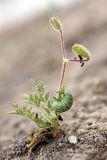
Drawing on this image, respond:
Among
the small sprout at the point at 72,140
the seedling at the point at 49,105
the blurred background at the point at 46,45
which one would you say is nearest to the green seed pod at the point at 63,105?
the seedling at the point at 49,105

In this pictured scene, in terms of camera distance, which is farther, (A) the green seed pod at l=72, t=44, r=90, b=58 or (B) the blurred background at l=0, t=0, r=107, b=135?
(B) the blurred background at l=0, t=0, r=107, b=135

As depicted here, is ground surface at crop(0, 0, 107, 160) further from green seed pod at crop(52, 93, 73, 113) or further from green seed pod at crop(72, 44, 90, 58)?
green seed pod at crop(72, 44, 90, 58)

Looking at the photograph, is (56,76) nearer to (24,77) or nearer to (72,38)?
(24,77)

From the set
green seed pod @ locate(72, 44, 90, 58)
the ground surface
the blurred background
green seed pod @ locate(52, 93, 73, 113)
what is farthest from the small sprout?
the blurred background

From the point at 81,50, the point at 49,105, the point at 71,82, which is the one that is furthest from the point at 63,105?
the point at 71,82

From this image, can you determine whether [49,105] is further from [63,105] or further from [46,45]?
[46,45]

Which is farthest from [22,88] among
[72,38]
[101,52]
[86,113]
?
[86,113]

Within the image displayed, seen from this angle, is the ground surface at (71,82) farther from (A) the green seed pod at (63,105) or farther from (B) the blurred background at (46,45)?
(A) the green seed pod at (63,105)
